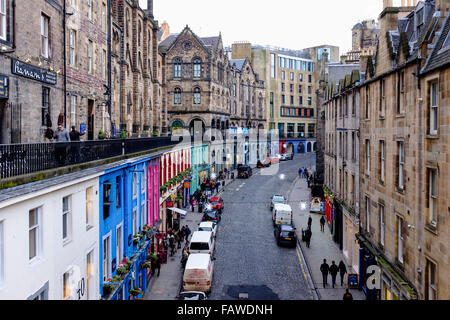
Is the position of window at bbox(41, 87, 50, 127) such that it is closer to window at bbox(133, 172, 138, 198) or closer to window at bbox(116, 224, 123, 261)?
window at bbox(133, 172, 138, 198)

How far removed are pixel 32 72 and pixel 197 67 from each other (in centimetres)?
4842

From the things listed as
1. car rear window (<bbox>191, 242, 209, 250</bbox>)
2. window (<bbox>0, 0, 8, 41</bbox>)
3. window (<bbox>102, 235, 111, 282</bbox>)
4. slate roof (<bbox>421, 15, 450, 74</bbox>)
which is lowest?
car rear window (<bbox>191, 242, 209, 250</bbox>)

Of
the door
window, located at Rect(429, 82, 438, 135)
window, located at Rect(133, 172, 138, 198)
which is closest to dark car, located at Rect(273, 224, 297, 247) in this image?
window, located at Rect(133, 172, 138, 198)

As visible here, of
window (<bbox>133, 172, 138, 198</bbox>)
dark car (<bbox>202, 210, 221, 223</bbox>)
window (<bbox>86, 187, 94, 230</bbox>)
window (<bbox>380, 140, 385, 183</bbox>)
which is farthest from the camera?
dark car (<bbox>202, 210, 221, 223</bbox>)

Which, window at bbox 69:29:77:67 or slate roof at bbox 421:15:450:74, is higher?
window at bbox 69:29:77:67

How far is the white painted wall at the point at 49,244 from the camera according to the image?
992cm

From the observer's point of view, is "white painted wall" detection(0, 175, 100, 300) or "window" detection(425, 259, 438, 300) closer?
"white painted wall" detection(0, 175, 100, 300)

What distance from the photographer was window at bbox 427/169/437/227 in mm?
13656

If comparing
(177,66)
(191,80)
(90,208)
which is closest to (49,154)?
(90,208)

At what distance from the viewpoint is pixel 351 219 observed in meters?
27.0

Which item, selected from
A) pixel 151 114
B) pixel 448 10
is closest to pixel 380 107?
pixel 448 10

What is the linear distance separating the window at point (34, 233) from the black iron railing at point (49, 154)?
1.16m

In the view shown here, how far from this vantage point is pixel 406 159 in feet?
53.5

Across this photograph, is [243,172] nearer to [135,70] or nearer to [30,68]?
[135,70]
